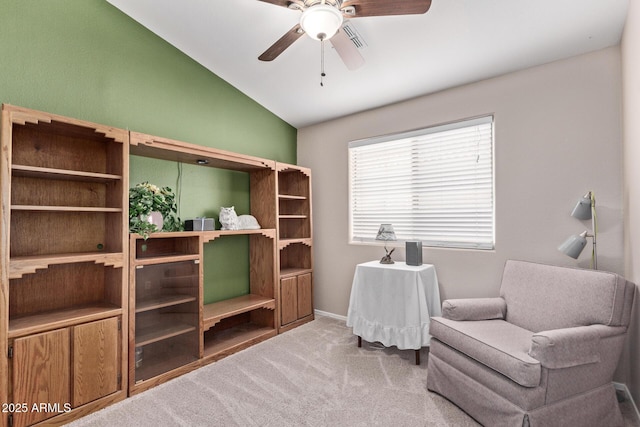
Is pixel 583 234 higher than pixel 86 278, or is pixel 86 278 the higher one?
pixel 583 234

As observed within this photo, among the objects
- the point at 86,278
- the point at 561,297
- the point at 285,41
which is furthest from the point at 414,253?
the point at 86,278

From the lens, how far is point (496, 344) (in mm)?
1874

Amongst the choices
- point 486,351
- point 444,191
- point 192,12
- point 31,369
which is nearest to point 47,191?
A: point 31,369

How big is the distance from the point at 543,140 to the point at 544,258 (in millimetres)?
1004

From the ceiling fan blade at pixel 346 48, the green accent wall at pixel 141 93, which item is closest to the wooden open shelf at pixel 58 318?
the green accent wall at pixel 141 93

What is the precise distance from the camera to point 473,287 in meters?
2.94

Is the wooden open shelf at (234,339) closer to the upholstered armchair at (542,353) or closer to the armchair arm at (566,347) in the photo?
the upholstered armchair at (542,353)

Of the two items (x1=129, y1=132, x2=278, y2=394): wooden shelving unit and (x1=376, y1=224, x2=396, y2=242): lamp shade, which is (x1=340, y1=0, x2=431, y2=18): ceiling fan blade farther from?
(x1=376, y1=224, x2=396, y2=242): lamp shade

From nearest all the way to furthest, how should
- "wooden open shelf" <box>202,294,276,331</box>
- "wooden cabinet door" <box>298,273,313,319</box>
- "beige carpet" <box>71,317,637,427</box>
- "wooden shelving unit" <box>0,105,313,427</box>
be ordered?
"wooden shelving unit" <box>0,105,313,427</box> → "beige carpet" <box>71,317,637,427</box> → "wooden open shelf" <box>202,294,276,331</box> → "wooden cabinet door" <box>298,273,313,319</box>

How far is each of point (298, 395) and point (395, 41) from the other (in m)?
2.89

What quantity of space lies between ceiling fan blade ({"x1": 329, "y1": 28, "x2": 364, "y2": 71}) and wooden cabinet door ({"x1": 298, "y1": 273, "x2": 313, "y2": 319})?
2507 mm

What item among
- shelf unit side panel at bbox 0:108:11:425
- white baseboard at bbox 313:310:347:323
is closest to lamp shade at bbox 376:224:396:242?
white baseboard at bbox 313:310:347:323

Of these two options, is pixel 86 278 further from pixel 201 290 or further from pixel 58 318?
pixel 201 290

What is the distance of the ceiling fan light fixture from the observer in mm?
1655
